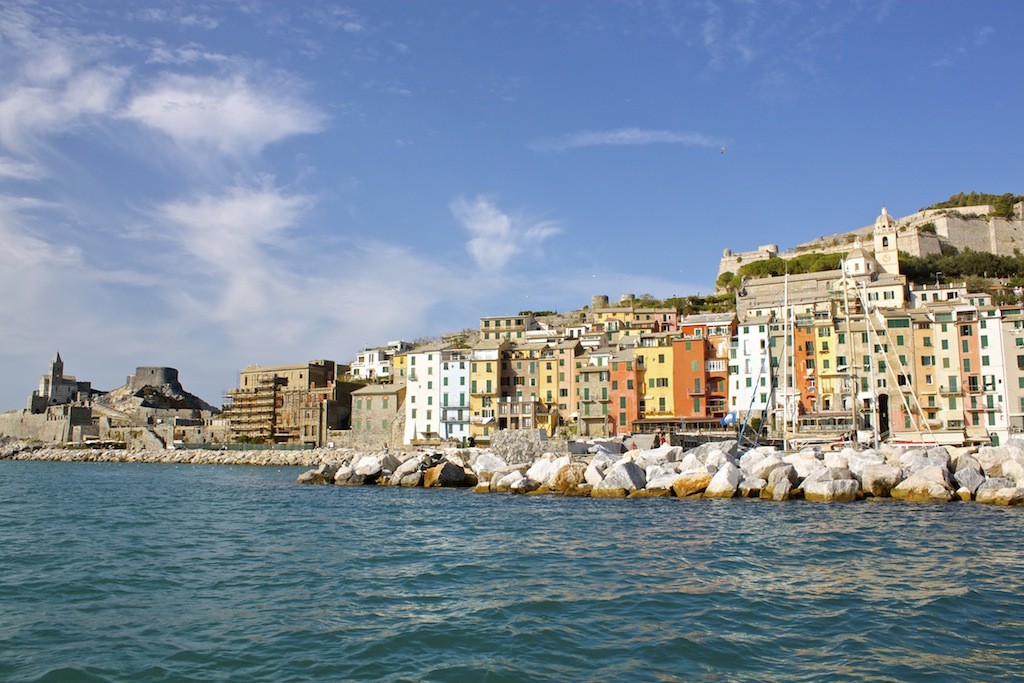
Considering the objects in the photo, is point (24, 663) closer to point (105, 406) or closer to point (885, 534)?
point (885, 534)

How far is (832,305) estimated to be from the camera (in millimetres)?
66312

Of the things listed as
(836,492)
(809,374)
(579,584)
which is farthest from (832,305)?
(579,584)

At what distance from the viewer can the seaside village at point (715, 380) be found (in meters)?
56.9

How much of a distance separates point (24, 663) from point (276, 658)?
3.13 m

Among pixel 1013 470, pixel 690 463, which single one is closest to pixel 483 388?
pixel 690 463

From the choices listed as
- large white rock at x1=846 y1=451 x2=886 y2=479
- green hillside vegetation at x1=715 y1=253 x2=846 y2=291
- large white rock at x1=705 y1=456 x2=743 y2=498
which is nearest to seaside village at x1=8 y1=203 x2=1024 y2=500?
green hillside vegetation at x1=715 y1=253 x2=846 y2=291

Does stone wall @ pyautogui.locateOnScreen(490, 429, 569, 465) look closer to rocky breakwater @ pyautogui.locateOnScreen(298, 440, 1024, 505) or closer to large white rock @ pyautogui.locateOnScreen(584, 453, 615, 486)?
rocky breakwater @ pyautogui.locateOnScreen(298, 440, 1024, 505)

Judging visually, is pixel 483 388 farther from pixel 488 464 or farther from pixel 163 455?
pixel 163 455

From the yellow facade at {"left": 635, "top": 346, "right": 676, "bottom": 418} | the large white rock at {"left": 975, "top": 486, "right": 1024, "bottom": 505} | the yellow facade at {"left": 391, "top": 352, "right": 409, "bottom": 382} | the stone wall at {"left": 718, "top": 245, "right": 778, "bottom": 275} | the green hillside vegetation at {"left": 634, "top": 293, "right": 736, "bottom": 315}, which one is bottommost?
the large white rock at {"left": 975, "top": 486, "right": 1024, "bottom": 505}

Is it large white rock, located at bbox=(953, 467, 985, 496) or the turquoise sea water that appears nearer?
the turquoise sea water

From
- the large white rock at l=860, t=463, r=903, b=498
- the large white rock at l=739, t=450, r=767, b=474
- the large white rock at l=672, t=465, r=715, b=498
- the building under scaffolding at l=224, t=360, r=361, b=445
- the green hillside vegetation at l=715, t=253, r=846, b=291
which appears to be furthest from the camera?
the green hillside vegetation at l=715, t=253, r=846, b=291

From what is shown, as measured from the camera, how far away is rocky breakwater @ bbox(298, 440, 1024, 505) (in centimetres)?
2927

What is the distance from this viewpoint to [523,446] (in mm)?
48281

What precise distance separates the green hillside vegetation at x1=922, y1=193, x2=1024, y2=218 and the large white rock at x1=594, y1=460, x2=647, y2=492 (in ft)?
295
